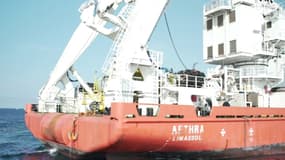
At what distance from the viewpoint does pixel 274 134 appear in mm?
15414

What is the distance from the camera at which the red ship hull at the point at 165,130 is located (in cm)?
A: 1084

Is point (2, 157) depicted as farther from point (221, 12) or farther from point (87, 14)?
point (221, 12)

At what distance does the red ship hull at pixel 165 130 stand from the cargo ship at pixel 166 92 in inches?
1.4

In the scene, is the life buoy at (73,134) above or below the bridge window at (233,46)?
below

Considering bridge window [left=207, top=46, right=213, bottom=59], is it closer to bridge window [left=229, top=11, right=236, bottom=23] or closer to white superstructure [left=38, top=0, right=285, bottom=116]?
white superstructure [left=38, top=0, right=285, bottom=116]

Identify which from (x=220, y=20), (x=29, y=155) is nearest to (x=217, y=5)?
(x=220, y=20)

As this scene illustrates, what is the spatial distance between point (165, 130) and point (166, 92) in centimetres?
329

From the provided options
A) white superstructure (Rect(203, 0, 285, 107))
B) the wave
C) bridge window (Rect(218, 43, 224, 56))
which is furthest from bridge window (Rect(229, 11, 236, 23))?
the wave

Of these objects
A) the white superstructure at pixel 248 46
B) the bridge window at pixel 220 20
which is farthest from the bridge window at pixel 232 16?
the bridge window at pixel 220 20

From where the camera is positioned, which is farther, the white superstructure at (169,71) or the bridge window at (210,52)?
the bridge window at (210,52)

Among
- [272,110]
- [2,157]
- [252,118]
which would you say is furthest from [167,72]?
[2,157]

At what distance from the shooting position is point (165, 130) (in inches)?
449

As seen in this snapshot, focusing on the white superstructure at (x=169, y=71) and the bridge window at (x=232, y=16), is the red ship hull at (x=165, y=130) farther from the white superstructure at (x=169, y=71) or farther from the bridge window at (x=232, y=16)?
the bridge window at (x=232, y=16)

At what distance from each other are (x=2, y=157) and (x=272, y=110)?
12434 millimetres
